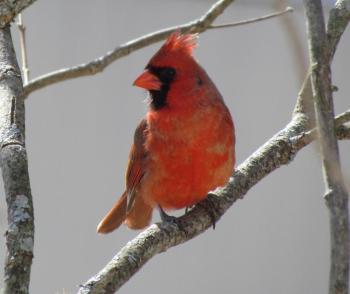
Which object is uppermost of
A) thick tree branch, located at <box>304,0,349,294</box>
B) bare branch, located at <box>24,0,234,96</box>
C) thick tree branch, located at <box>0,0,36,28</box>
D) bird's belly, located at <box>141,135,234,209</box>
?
bare branch, located at <box>24,0,234,96</box>

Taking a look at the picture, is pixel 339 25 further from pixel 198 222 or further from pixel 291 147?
pixel 198 222

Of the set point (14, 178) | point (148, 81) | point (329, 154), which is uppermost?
point (148, 81)

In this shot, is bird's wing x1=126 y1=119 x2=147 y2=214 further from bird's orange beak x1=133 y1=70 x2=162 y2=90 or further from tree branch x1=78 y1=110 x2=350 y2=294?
tree branch x1=78 y1=110 x2=350 y2=294

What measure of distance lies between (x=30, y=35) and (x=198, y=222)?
7.38ft

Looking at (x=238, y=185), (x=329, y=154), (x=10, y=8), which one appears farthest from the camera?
(x=238, y=185)

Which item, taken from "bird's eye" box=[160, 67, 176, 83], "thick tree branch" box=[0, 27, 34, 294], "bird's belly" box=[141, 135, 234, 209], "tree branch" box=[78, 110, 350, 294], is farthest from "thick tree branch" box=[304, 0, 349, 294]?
"bird's eye" box=[160, 67, 176, 83]

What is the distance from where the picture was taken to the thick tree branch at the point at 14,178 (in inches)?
44.1

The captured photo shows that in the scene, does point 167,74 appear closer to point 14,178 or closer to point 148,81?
point 148,81

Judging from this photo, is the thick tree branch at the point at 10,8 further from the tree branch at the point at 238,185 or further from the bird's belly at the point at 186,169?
the bird's belly at the point at 186,169

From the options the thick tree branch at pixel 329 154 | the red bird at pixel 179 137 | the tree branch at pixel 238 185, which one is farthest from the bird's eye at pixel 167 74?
the thick tree branch at pixel 329 154

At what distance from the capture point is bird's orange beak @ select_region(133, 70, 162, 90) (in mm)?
2225

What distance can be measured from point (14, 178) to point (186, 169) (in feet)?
3.20

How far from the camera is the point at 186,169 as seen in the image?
2182 millimetres

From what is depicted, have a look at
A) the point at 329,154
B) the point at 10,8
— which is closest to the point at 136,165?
the point at 10,8
